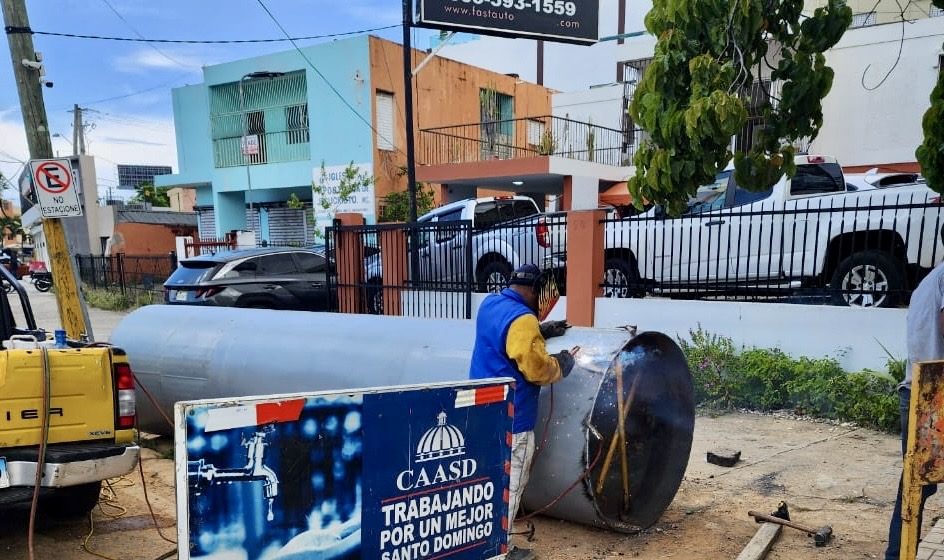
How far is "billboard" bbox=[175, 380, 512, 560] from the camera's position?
2.38 metres

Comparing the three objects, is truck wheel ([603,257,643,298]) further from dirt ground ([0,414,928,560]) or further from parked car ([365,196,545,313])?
dirt ground ([0,414,928,560])

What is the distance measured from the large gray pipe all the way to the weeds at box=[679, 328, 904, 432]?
2881 millimetres

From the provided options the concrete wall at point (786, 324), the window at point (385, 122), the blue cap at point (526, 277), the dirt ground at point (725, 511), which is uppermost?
the window at point (385, 122)

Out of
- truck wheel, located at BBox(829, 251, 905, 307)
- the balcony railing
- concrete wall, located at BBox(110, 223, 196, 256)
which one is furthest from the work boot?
concrete wall, located at BBox(110, 223, 196, 256)

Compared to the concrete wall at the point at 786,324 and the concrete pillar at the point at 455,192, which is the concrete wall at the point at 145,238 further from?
the concrete wall at the point at 786,324

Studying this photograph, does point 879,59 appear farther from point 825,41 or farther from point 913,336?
point 913,336

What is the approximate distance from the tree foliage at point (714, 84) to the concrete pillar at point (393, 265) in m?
6.44

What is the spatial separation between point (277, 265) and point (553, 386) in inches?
331

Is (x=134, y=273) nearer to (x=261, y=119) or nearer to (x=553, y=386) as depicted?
(x=261, y=119)

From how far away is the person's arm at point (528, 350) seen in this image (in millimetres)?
3477

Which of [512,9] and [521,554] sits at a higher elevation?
[512,9]

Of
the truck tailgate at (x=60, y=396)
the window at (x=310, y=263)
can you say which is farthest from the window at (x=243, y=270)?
the truck tailgate at (x=60, y=396)

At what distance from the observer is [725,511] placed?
457 centimetres

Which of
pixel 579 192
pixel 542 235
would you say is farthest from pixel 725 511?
pixel 579 192
